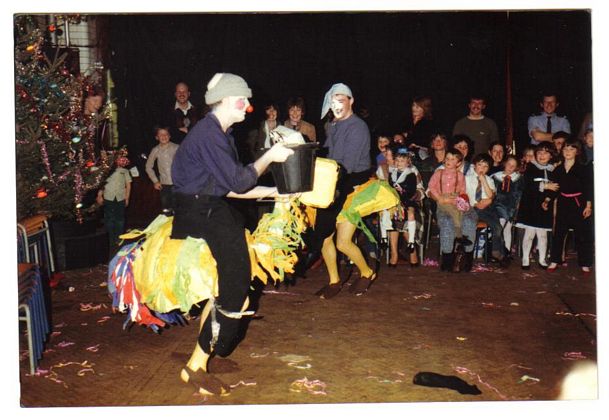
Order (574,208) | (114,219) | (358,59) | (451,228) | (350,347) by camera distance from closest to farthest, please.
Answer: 1. (350,347)
2. (574,208)
3. (451,228)
4. (114,219)
5. (358,59)

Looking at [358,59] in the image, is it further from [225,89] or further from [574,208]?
[225,89]

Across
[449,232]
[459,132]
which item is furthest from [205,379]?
[459,132]

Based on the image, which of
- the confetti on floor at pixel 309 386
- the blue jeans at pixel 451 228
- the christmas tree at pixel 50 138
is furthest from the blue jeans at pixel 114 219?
the confetti on floor at pixel 309 386

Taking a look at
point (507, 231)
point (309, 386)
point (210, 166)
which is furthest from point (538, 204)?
point (210, 166)

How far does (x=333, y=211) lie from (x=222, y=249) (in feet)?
7.57

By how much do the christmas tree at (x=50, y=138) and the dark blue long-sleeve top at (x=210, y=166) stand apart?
3.35 metres

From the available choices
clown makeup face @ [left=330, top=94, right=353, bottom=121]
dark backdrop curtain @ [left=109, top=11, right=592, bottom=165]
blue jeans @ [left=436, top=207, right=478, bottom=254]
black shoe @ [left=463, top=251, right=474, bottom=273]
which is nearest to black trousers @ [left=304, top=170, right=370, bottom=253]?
clown makeup face @ [left=330, top=94, right=353, bottom=121]

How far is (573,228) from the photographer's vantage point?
7.84 metres

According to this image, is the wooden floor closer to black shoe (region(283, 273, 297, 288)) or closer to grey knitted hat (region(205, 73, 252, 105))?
black shoe (region(283, 273, 297, 288))

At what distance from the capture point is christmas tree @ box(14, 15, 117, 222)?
24.3 ft

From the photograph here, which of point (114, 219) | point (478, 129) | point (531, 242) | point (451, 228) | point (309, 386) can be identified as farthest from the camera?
point (478, 129)

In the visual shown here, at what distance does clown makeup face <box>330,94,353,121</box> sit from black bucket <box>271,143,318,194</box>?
79.9 inches

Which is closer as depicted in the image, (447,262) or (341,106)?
(341,106)

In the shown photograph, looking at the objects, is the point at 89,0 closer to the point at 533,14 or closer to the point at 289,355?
the point at 289,355
